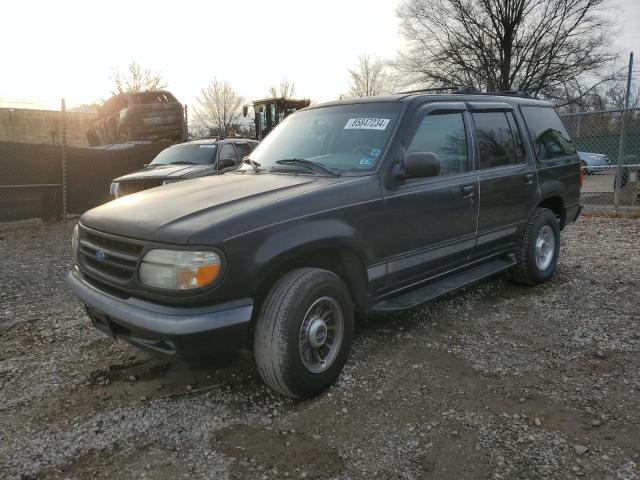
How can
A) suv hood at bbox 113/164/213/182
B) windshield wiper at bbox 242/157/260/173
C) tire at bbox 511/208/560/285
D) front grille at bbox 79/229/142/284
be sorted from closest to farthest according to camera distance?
front grille at bbox 79/229/142/284 < windshield wiper at bbox 242/157/260/173 < tire at bbox 511/208/560/285 < suv hood at bbox 113/164/213/182

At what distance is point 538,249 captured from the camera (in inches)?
190

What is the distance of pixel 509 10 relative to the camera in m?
27.5

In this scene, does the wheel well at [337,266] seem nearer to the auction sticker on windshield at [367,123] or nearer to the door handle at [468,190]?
the auction sticker on windshield at [367,123]

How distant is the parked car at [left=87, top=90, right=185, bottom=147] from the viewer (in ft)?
46.0

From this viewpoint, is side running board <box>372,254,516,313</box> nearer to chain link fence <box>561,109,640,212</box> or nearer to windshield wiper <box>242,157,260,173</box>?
windshield wiper <box>242,157,260,173</box>

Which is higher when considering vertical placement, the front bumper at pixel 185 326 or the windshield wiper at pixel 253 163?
the windshield wiper at pixel 253 163

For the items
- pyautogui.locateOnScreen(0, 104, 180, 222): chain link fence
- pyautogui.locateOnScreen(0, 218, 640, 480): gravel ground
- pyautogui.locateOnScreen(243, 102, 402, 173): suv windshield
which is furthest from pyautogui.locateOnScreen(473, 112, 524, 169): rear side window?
pyautogui.locateOnScreen(0, 104, 180, 222): chain link fence

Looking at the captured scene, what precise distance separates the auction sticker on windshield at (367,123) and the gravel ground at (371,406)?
1.64m

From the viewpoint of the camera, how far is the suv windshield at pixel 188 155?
28.3 feet

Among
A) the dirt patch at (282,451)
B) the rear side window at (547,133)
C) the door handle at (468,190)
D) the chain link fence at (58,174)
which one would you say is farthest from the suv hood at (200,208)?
Answer: the chain link fence at (58,174)

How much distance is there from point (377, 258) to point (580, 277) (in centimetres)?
326

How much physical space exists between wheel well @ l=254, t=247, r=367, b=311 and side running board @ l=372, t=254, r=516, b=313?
0.72 feet

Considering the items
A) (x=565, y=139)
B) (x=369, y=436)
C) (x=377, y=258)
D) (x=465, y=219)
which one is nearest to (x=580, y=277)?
(x=565, y=139)

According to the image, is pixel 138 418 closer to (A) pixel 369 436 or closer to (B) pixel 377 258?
(A) pixel 369 436
